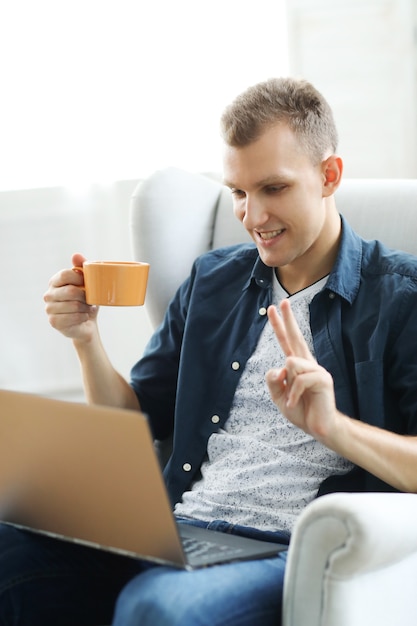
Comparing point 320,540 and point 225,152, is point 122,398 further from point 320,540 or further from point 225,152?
point 320,540

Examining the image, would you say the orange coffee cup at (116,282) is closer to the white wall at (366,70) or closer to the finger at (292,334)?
the finger at (292,334)

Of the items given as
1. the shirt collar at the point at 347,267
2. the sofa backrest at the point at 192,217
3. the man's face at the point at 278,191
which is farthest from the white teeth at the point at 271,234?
the sofa backrest at the point at 192,217

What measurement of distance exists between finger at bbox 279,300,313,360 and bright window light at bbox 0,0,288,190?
154 cm

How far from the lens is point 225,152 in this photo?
1.53 metres

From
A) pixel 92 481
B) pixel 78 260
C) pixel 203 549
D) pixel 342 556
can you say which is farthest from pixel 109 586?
pixel 78 260

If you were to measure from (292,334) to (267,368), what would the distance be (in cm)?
27

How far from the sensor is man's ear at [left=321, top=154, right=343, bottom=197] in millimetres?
1552

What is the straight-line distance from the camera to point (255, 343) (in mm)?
1586

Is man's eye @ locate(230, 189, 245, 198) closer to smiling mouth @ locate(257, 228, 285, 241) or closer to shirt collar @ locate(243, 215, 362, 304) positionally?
smiling mouth @ locate(257, 228, 285, 241)

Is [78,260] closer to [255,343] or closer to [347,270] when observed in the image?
[255,343]

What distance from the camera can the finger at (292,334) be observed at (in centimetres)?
127

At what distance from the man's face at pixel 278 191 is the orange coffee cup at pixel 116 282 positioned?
0.68 ft

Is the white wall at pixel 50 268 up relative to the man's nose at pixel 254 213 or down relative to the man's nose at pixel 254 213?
down

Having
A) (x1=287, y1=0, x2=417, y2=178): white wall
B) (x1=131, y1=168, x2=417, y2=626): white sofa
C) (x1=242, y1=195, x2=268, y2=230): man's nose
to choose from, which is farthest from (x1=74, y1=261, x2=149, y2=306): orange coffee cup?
(x1=287, y1=0, x2=417, y2=178): white wall
